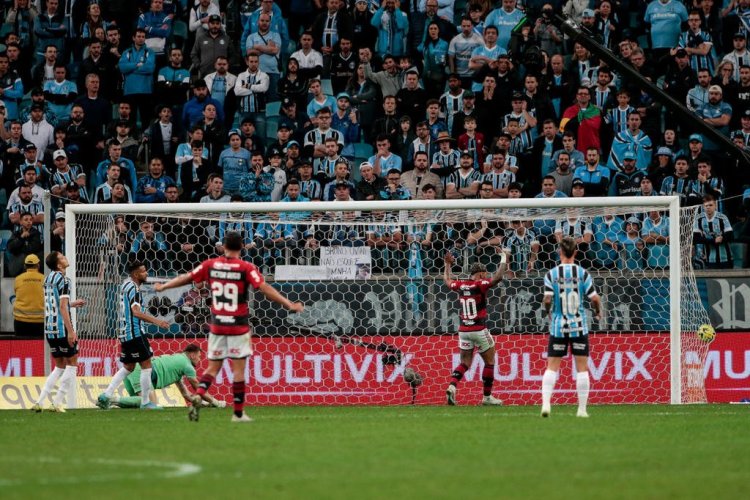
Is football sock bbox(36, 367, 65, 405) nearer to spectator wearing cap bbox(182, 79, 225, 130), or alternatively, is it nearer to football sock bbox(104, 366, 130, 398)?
football sock bbox(104, 366, 130, 398)

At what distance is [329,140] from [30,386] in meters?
6.98

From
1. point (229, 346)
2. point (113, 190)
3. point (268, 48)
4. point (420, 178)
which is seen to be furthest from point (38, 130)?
point (229, 346)

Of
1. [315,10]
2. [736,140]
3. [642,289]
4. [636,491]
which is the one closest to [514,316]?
[642,289]

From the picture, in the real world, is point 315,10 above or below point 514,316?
above

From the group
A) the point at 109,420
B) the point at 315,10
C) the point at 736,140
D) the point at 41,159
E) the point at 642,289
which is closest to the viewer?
the point at 109,420

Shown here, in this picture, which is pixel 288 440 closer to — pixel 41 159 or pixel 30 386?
pixel 30 386

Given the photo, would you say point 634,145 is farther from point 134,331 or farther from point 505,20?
point 134,331

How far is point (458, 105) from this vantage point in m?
23.3

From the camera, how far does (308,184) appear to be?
2219 centimetres

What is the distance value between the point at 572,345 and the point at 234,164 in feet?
32.6

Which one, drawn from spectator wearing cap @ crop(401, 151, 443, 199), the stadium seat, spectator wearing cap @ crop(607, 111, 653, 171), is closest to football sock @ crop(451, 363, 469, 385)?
spectator wearing cap @ crop(401, 151, 443, 199)

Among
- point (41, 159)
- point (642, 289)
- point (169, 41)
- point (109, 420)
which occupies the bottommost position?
point (109, 420)

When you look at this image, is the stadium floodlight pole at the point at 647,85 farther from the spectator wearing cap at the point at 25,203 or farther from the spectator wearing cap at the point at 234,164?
the spectator wearing cap at the point at 25,203

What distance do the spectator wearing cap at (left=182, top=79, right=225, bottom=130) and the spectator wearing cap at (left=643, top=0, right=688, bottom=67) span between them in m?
8.36
